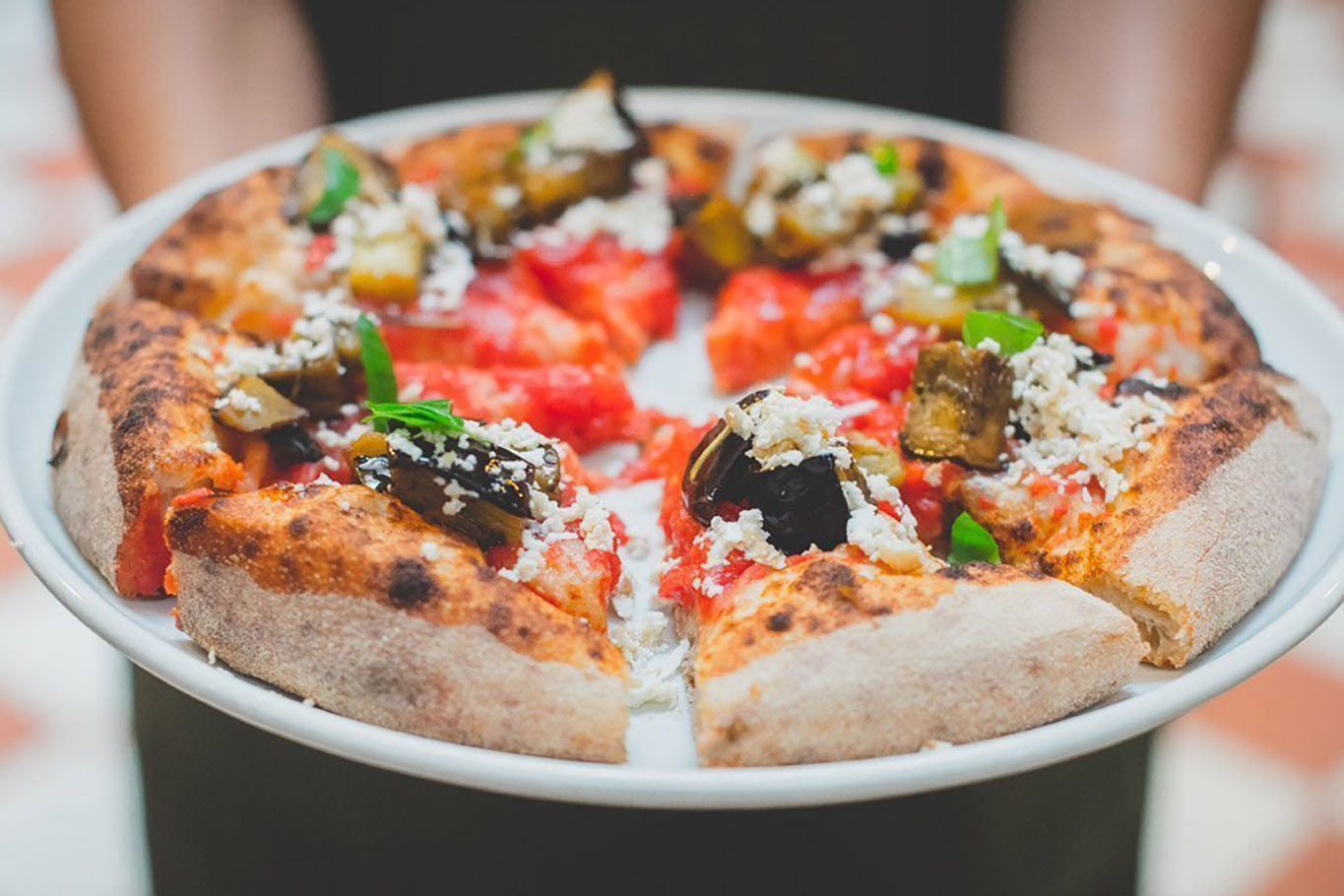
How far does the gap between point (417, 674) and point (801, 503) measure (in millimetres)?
612

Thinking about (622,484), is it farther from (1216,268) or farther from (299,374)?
(1216,268)

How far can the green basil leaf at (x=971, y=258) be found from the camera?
8.45 ft

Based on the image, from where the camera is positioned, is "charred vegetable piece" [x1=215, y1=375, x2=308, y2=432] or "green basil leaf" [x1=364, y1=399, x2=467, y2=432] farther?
"charred vegetable piece" [x1=215, y1=375, x2=308, y2=432]

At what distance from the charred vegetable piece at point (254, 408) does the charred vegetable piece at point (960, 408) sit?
1.04 m

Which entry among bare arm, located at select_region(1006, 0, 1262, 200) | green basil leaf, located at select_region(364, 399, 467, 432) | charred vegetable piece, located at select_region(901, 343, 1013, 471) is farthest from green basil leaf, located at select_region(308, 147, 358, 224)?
bare arm, located at select_region(1006, 0, 1262, 200)

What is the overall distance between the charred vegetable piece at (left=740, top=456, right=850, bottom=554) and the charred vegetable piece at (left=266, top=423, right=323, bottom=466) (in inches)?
29.2

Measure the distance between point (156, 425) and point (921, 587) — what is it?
120 centimetres

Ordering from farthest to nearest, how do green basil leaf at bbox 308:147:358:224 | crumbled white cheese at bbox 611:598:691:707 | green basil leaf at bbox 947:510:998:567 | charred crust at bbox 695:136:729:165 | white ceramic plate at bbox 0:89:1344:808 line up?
charred crust at bbox 695:136:729:165 → green basil leaf at bbox 308:147:358:224 → green basil leaf at bbox 947:510:998:567 → crumbled white cheese at bbox 611:598:691:707 → white ceramic plate at bbox 0:89:1344:808

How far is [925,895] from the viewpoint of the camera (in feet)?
7.95

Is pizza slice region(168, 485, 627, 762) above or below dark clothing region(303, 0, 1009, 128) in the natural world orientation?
below

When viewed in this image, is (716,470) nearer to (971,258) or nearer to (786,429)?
(786,429)

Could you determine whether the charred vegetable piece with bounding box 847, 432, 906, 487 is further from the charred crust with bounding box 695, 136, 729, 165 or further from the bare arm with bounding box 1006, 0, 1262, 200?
the bare arm with bounding box 1006, 0, 1262, 200

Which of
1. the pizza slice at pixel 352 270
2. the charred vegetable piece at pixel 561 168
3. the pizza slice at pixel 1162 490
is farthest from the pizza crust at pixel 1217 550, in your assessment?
the charred vegetable piece at pixel 561 168

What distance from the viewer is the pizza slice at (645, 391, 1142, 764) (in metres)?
1.69
